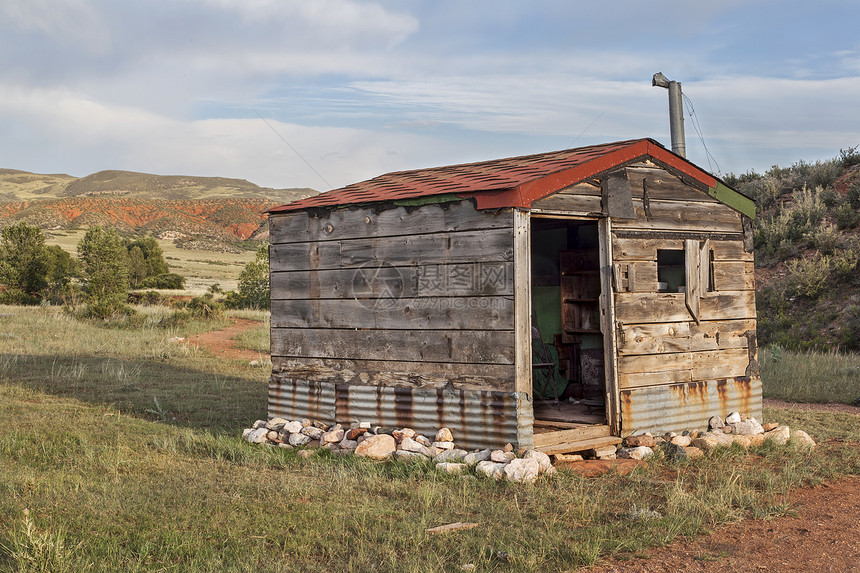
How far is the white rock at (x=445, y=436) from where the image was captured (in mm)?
7152

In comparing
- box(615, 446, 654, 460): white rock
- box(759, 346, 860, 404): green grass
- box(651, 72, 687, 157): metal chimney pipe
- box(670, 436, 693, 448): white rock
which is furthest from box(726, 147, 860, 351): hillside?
box(615, 446, 654, 460): white rock

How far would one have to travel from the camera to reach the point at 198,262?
181ft

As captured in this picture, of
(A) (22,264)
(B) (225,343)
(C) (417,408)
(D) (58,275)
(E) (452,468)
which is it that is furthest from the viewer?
(D) (58,275)

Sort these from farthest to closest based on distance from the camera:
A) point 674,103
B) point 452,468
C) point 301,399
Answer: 1. point 674,103
2. point 301,399
3. point 452,468

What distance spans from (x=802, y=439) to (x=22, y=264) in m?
23.8

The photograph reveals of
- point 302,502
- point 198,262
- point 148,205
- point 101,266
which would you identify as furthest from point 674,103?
point 148,205

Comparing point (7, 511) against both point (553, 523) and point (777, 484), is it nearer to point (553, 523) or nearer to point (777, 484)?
point (553, 523)

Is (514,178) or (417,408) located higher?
(514,178)

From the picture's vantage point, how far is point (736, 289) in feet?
28.4

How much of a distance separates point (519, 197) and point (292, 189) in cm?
12725

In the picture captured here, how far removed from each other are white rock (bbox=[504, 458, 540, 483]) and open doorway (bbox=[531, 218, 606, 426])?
287cm

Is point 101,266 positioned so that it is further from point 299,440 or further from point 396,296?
point 396,296

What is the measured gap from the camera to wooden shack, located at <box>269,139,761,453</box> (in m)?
6.99

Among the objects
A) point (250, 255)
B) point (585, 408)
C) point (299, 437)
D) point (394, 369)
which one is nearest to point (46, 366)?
point (299, 437)
